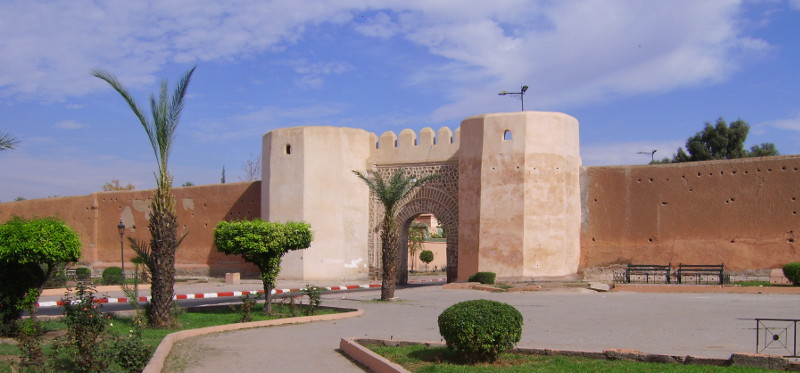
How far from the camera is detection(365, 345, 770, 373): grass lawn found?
20.5 feet

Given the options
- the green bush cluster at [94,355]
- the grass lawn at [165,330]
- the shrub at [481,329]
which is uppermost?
the shrub at [481,329]

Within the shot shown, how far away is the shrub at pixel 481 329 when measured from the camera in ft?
21.5

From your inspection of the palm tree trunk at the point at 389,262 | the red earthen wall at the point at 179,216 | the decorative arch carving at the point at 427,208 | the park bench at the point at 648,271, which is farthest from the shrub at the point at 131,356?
the red earthen wall at the point at 179,216

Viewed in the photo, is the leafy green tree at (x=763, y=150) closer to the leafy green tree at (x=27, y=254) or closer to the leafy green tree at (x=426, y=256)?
the leafy green tree at (x=426, y=256)

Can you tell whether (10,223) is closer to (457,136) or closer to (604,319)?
(604,319)

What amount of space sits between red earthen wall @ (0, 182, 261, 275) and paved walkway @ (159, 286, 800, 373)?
11.1m

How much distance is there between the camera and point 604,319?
35.8 feet

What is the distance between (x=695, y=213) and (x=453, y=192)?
22.6 ft

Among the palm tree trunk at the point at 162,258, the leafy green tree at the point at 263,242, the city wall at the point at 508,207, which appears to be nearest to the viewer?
the palm tree trunk at the point at 162,258

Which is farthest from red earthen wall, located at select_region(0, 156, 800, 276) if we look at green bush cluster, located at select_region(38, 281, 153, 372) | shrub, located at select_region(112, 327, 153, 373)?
shrub, located at select_region(112, 327, 153, 373)

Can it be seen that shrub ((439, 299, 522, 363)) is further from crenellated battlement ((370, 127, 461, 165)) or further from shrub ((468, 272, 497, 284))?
crenellated battlement ((370, 127, 461, 165))

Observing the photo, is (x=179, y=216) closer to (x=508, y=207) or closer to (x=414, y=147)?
(x=414, y=147)

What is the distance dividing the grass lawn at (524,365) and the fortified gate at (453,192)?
12.0 meters

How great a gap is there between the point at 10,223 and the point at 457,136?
1473 cm
